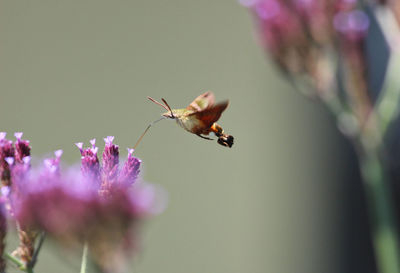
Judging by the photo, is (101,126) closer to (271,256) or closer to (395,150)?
(271,256)

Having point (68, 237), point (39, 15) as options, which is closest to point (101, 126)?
point (39, 15)

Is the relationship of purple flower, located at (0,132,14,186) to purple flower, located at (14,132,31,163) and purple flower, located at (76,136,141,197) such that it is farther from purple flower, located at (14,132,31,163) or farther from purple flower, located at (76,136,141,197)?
purple flower, located at (76,136,141,197)

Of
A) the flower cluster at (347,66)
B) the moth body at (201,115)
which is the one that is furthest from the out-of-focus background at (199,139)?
the moth body at (201,115)

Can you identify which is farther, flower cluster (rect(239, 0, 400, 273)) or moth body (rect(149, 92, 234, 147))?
flower cluster (rect(239, 0, 400, 273))

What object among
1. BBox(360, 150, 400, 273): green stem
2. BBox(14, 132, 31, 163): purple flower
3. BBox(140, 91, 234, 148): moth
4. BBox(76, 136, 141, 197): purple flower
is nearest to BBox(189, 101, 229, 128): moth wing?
BBox(140, 91, 234, 148): moth

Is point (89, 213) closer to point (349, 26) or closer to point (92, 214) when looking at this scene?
point (92, 214)

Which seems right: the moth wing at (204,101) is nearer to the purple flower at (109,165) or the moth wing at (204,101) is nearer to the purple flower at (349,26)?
the purple flower at (109,165)
